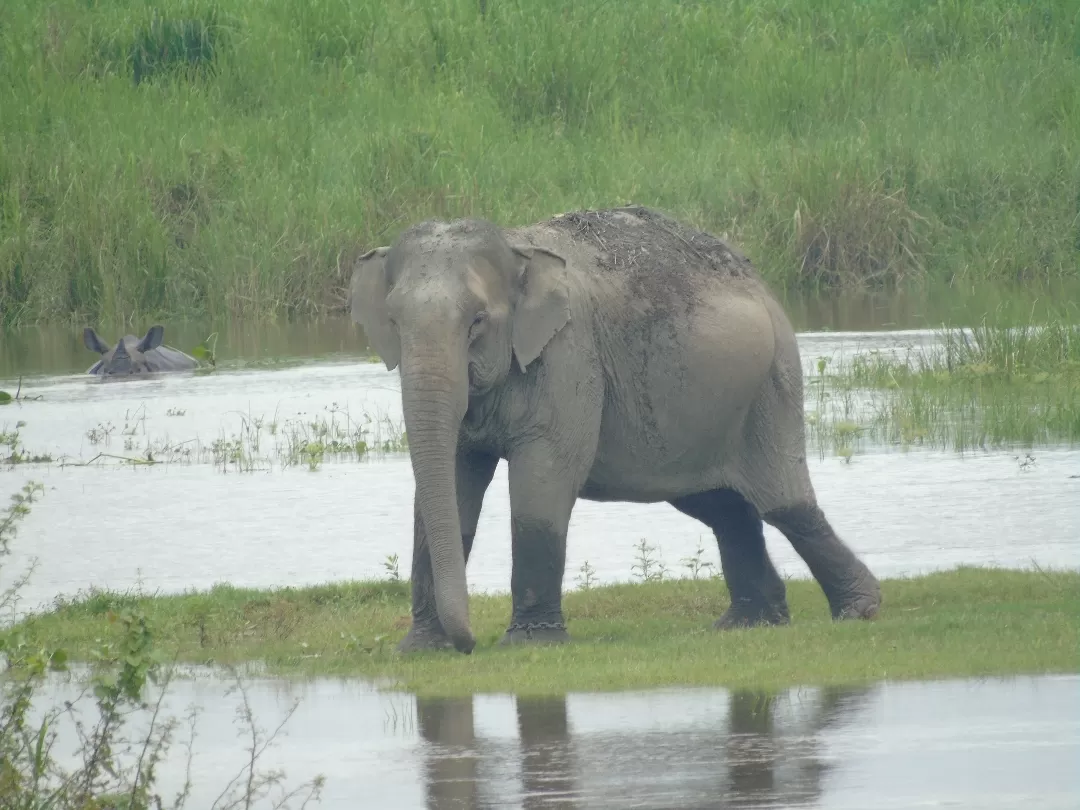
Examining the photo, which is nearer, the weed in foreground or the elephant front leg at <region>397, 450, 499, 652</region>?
the weed in foreground

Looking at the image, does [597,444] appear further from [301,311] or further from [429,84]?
[429,84]

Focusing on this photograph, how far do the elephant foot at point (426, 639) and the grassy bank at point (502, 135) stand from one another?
17.6 m

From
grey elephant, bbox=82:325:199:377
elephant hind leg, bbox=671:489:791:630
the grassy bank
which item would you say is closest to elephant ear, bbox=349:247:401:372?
elephant hind leg, bbox=671:489:791:630

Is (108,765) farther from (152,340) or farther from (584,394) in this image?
(152,340)

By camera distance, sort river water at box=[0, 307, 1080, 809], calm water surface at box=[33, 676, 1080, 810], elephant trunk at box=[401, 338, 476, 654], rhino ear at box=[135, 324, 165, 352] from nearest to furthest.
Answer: calm water surface at box=[33, 676, 1080, 810]
river water at box=[0, 307, 1080, 809]
elephant trunk at box=[401, 338, 476, 654]
rhino ear at box=[135, 324, 165, 352]

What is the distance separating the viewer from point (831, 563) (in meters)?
11.4

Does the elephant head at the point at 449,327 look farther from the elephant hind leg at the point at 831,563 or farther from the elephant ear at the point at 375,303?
the elephant hind leg at the point at 831,563

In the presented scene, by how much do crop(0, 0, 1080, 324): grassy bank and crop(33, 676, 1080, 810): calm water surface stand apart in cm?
1956

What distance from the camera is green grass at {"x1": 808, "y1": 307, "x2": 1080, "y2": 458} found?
17.7 meters

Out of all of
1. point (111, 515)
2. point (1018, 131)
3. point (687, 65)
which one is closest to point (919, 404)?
point (111, 515)

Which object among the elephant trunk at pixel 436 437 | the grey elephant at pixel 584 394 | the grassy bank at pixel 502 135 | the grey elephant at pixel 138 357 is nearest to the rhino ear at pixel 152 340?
the grey elephant at pixel 138 357

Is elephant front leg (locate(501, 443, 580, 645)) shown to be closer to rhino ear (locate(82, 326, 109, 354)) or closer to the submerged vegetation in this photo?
the submerged vegetation

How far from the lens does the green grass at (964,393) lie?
58.2 feet

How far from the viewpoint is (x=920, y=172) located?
1182 inches
